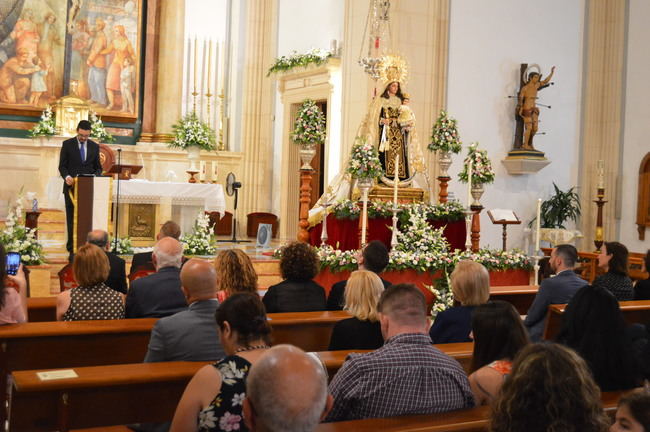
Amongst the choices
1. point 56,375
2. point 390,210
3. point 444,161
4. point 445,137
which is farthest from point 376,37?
point 56,375

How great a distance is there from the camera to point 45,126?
14039 mm

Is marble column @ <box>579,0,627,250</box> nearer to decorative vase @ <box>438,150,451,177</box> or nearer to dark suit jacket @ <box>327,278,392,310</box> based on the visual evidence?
decorative vase @ <box>438,150,451,177</box>

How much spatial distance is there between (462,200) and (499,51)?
8.39 ft

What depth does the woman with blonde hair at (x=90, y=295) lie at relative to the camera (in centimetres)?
451

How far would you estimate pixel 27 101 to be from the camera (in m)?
14.9

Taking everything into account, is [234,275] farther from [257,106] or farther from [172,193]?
[257,106]

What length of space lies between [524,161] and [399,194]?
3.44 metres

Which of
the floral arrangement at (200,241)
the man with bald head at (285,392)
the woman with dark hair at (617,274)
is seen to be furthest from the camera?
the floral arrangement at (200,241)

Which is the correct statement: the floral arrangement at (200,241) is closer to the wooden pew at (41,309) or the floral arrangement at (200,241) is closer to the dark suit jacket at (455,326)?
the wooden pew at (41,309)

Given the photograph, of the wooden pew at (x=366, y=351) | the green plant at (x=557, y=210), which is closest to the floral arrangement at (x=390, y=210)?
the green plant at (x=557, y=210)

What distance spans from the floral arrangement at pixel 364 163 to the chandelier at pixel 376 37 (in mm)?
1630

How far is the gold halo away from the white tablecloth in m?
2.98

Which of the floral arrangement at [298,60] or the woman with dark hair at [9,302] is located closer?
the woman with dark hair at [9,302]

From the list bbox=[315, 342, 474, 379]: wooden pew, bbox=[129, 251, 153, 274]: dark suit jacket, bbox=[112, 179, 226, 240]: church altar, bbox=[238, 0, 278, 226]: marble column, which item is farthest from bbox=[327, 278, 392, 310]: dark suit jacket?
bbox=[238, 0, 278, 226]: marble column
